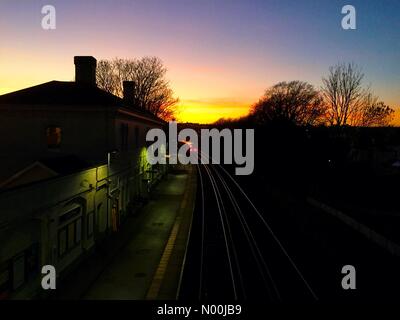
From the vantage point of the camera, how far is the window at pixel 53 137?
19.2m

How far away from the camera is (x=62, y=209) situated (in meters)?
12.4

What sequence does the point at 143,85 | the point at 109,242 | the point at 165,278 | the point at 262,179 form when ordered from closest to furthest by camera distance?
1. the point at 165,278
2. the point at 109,242
3. the point at 262,179
4. the point at 143,85

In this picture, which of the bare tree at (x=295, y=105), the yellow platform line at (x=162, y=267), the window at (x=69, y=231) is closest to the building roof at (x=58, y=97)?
the window at (x=69, y=231)

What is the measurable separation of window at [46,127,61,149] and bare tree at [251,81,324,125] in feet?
191

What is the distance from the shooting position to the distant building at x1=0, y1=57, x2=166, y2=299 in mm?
9922

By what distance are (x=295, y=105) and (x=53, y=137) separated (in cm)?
6474

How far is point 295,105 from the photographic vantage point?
76.7 m

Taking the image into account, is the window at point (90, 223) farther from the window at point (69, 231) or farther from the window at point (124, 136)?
the window at point (124, 136)

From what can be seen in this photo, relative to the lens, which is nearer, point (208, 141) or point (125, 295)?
point (125, 295)

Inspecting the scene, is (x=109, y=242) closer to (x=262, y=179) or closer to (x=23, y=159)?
(x=23, y=159)

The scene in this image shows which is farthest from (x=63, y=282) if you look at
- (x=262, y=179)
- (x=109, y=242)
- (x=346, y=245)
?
(x=262, y=179)

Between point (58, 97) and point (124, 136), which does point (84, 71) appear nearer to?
point (58, 97)

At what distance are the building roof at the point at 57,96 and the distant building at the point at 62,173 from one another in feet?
0.16

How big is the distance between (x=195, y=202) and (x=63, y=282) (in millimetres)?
16849
